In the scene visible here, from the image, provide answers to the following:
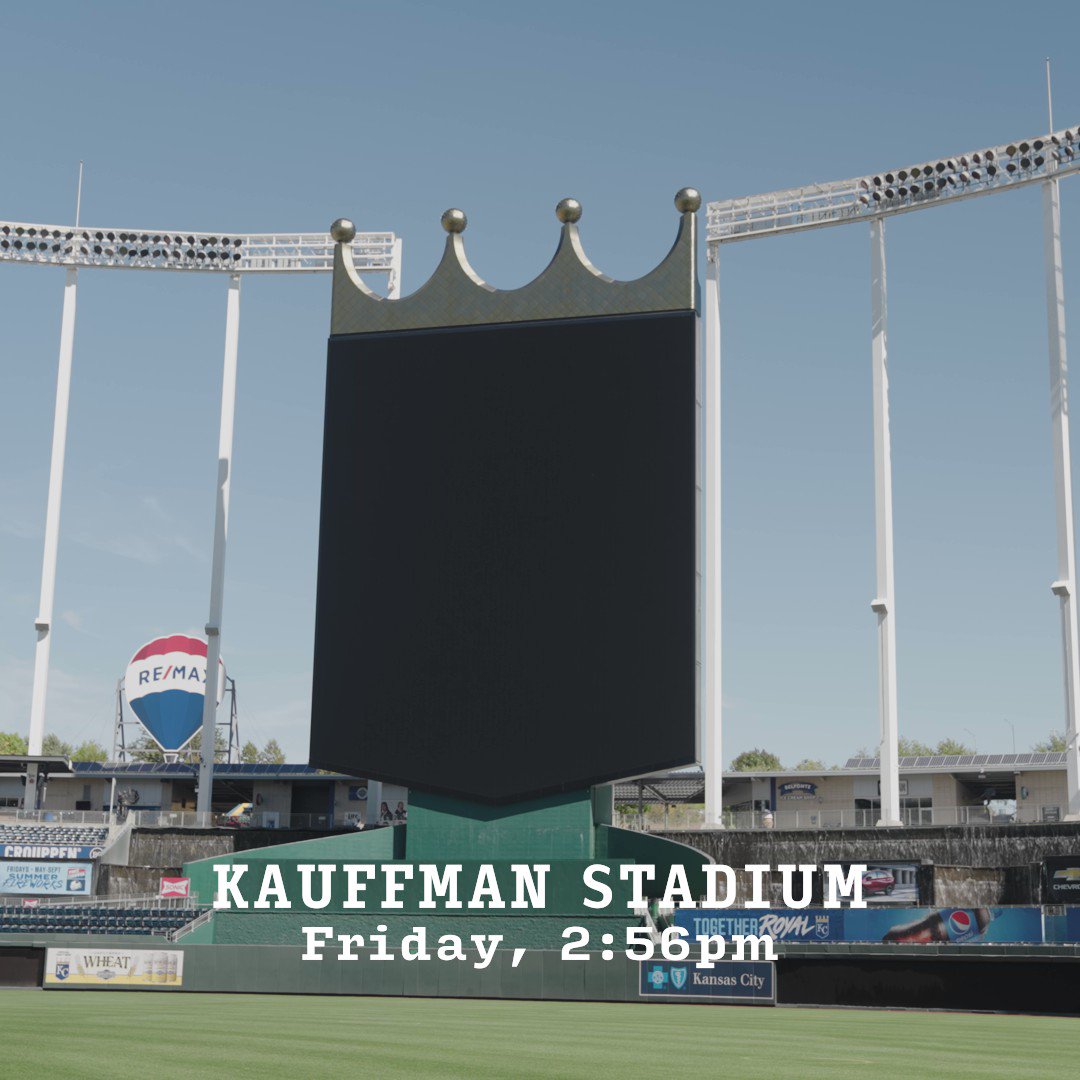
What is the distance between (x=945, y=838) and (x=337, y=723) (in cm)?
1569

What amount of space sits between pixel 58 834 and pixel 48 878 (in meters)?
1.57

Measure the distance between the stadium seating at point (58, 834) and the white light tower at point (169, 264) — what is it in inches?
89.4

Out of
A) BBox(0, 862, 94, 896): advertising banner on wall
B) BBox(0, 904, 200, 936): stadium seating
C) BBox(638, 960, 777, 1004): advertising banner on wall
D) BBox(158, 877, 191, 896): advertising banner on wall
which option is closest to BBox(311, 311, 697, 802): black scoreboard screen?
BBox(638, 960, 777, 1004): advertising banner on wall

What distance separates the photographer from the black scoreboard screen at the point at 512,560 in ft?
105

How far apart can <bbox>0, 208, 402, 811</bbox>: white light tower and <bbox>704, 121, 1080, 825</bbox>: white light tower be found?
1189 centimetres

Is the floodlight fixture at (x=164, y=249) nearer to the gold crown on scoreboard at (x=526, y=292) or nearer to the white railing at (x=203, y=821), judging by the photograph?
the gold crown on scoreboard at (x=526, y=292)

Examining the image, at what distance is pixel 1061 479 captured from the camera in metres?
35.1

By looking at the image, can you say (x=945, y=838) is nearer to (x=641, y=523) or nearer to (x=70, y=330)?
(x=641, y=523)

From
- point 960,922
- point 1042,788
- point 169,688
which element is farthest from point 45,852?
point 1042,788

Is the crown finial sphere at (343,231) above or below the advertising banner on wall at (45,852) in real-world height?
above

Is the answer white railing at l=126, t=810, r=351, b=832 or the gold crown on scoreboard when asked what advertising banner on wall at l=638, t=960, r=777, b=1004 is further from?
white railing at l=126, t=810, r=351, b=832

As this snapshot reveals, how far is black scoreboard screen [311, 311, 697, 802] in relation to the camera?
105 ft

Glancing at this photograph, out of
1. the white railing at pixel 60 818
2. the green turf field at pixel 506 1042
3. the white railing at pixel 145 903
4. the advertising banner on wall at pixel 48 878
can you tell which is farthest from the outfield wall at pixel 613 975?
the white railing at pixel 60 818

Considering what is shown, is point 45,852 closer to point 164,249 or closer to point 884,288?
point 164,249
